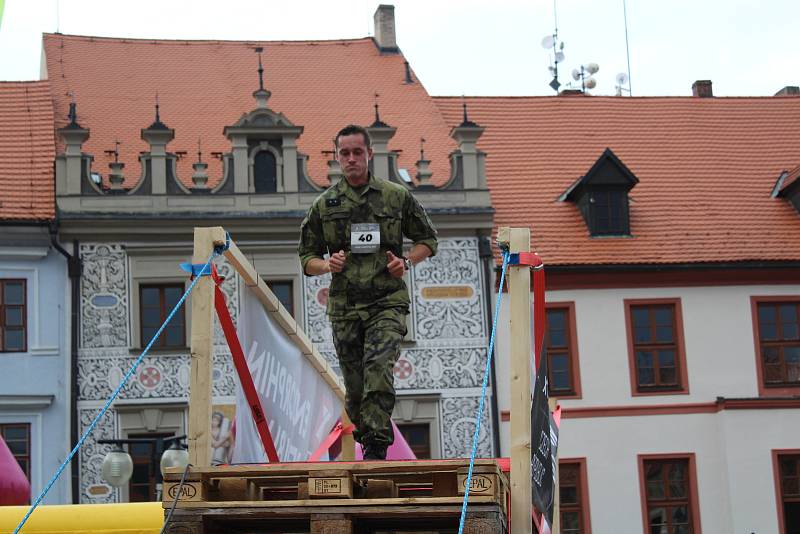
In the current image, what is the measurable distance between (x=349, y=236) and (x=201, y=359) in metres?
1.20

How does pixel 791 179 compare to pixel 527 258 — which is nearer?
pixel 527 258

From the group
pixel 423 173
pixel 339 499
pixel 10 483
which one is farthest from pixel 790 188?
pixel 339 499

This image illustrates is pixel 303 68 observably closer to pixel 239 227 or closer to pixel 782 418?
pixel 239 227

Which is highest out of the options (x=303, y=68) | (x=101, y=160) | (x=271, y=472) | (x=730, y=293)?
(x=303, y=68)

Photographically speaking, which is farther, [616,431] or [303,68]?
[303,68]

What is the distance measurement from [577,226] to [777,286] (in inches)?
139

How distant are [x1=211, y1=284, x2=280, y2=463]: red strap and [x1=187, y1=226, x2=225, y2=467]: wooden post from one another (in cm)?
36

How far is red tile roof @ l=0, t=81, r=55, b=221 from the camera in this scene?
79.6 ft

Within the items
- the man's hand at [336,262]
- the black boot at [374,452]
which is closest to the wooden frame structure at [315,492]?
the black boot at [374,452]

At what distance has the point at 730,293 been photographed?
25.5m

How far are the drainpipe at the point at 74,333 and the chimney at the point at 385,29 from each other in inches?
362

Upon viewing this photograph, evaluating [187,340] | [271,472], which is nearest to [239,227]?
[187,340]

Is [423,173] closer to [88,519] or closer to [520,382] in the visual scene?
[88,519]

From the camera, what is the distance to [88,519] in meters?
10.3
